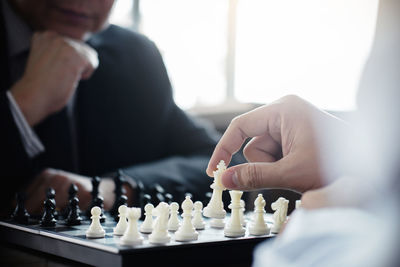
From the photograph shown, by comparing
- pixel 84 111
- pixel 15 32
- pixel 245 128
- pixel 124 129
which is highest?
pixel 15 32

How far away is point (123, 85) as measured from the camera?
2.40 m

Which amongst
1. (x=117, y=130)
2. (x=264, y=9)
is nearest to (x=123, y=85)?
(x=117, y=130)

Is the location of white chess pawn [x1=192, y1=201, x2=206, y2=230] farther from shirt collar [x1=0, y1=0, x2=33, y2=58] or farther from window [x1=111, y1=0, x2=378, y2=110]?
shirt collar [x1=0, y1=0, x2=33, y2=58]

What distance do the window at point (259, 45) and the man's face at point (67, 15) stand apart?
41.2 inches

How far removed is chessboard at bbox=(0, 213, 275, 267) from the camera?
809mm

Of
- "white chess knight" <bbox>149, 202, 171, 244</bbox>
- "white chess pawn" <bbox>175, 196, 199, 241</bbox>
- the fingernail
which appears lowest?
"white chess pawn" <bbox>175, 196, 199, 241</bbox>

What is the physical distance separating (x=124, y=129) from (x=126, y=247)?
61.4 inches

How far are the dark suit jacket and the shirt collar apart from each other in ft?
0.15

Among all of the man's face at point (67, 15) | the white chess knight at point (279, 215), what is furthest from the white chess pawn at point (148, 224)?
the man's face at point (67, 15)

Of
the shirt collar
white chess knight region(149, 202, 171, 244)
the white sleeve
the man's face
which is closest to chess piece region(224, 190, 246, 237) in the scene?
white chess knight region(149, 202, 171, 244)

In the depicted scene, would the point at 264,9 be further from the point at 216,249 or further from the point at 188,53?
the point at 216,249

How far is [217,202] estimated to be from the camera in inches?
44.5

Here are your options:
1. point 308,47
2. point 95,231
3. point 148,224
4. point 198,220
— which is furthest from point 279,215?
point 308,47

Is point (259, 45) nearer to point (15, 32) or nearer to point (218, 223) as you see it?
point (15, 32)
